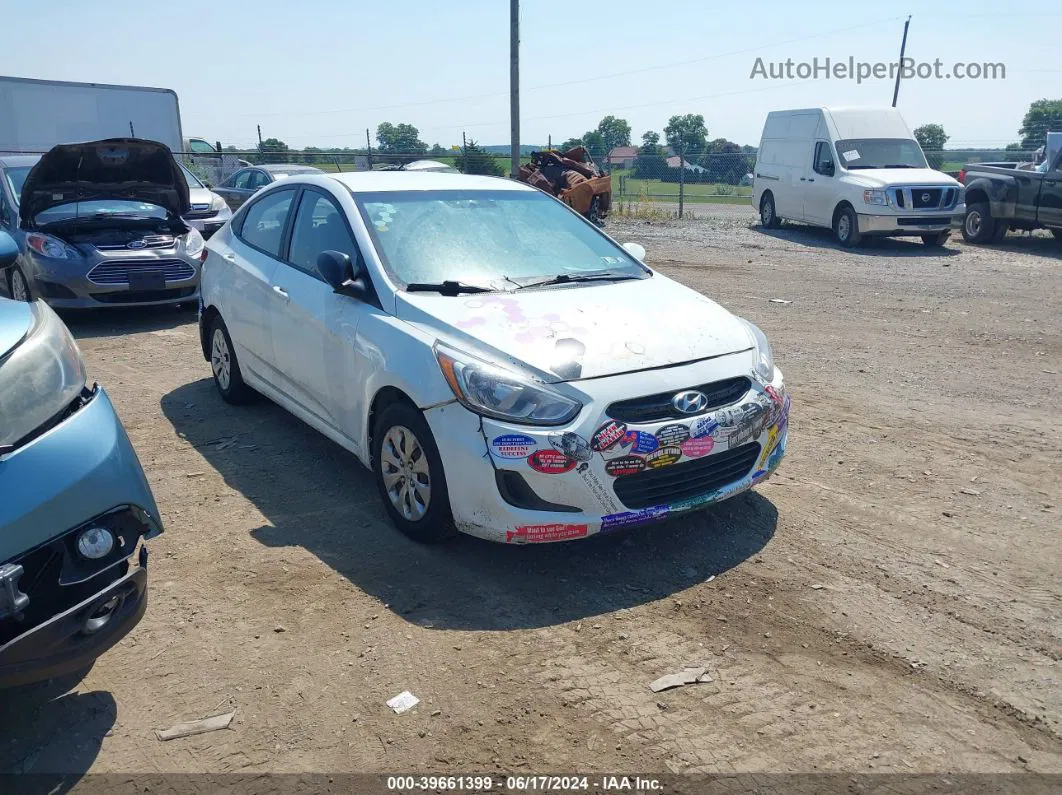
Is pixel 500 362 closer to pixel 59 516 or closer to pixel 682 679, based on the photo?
pixel 682 679

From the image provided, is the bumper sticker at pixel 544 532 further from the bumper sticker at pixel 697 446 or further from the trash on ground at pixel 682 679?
the trash on ground at pixel 682 679

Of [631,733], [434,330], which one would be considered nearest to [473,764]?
[631,733]

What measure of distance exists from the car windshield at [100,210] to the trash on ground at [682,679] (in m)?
8.40

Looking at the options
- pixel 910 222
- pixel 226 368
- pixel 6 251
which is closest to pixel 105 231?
pixel 226 368

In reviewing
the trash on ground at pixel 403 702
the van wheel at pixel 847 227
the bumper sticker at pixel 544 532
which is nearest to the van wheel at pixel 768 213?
the van wheel at pixel 847 227

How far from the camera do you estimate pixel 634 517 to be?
3938mm

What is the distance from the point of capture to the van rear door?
659 inches

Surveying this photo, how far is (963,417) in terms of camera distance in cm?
617

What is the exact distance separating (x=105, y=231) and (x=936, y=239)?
44.5 ft

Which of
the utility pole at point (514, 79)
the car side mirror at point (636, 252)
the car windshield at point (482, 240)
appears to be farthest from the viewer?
the utility pole at point (514, 79)

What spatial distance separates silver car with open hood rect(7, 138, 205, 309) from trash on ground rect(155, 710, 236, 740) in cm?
719

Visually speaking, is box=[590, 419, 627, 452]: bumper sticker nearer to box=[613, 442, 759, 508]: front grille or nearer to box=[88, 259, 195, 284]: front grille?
box=[613, 442, 759, 508]: front grille

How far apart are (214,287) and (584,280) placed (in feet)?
9.35

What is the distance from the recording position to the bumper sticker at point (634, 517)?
389cm
